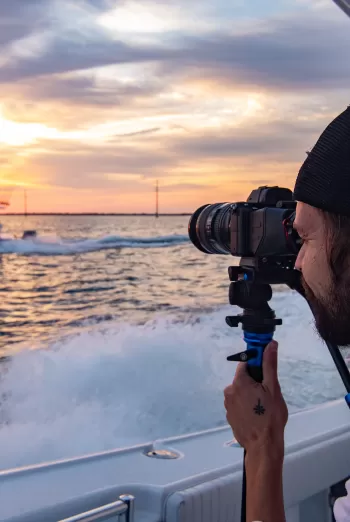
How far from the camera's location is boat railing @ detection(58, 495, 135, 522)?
1024 mm

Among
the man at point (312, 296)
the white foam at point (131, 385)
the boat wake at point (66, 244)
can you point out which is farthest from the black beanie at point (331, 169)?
the boat wake at point (66, 244)

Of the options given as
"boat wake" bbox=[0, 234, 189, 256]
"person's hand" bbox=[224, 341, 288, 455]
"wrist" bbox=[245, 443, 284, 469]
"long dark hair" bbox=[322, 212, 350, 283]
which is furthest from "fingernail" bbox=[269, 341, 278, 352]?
"boat wake" bbox=[0, 234, 189, 256]

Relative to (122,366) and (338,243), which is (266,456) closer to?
(338,243)

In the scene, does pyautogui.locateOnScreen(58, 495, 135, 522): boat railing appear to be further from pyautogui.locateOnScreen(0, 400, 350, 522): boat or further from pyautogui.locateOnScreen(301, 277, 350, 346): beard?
pyautogui.locateOnScreen(301, 277, 350, 346): beard

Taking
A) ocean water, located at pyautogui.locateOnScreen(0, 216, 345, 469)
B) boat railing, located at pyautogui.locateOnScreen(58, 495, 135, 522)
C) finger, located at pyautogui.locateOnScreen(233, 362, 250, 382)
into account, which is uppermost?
finger, located at pyautogui.locateOnScreen(233, 362, 250, 382)

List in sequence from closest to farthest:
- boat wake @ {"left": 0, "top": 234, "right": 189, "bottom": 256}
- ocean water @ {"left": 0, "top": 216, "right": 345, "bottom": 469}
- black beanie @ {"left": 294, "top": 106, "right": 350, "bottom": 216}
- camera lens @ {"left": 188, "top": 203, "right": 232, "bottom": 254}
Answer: black beanie @ {"left": 294, "top": 106, "right": 350, "bottom": 216} → camera lens @ {"left": 188, "top": 203, "right": 232, "bottom": 254} → ocean water @ {"left": 0, "top": 216, "right": 345, "bottom": 469} → boat wake @ {"left": 0, "top": 234, "right": 189, "bottom": 256}

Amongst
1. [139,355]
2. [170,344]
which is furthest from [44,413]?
[170,344]

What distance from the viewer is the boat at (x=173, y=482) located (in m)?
1.18

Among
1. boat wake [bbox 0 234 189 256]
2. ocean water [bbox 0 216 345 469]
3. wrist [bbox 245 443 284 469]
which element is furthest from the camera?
boat wake [bbox 0 234 189 256]

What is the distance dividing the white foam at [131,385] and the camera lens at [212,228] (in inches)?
56.8

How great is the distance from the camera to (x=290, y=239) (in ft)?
3.80

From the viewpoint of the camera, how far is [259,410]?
1.04 metres

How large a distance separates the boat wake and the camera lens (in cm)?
2045

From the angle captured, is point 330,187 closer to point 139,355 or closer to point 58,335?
point 139,355
